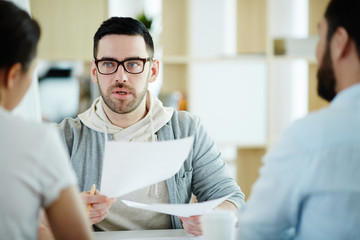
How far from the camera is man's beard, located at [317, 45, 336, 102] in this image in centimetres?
111

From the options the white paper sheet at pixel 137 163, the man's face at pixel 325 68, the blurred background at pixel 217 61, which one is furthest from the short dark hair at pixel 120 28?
the blurred background at pixel 217 61

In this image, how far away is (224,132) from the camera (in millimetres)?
3590

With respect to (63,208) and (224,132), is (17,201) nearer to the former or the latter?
(63,208)

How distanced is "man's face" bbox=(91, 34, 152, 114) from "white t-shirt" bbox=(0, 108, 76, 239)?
1.00 meters

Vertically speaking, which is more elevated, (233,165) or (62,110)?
(62,110)

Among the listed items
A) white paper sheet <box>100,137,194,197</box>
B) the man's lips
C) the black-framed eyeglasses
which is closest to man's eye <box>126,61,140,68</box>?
the black-framed eyeglasses

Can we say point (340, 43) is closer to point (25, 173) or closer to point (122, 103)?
point (25, 173)

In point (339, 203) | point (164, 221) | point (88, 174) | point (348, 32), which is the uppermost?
point (348, 32)

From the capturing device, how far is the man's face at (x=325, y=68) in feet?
3.64

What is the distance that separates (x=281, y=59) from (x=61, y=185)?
9.74 ft

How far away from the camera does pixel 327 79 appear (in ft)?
3.70

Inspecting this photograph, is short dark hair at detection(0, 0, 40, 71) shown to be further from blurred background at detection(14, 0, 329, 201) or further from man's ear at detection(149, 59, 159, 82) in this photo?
blurred background at detection(14, 0, 329, 201)

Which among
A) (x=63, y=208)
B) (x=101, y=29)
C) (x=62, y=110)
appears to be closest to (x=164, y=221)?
(x=101, y=29)

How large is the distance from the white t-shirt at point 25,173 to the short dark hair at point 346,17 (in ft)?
2.12
